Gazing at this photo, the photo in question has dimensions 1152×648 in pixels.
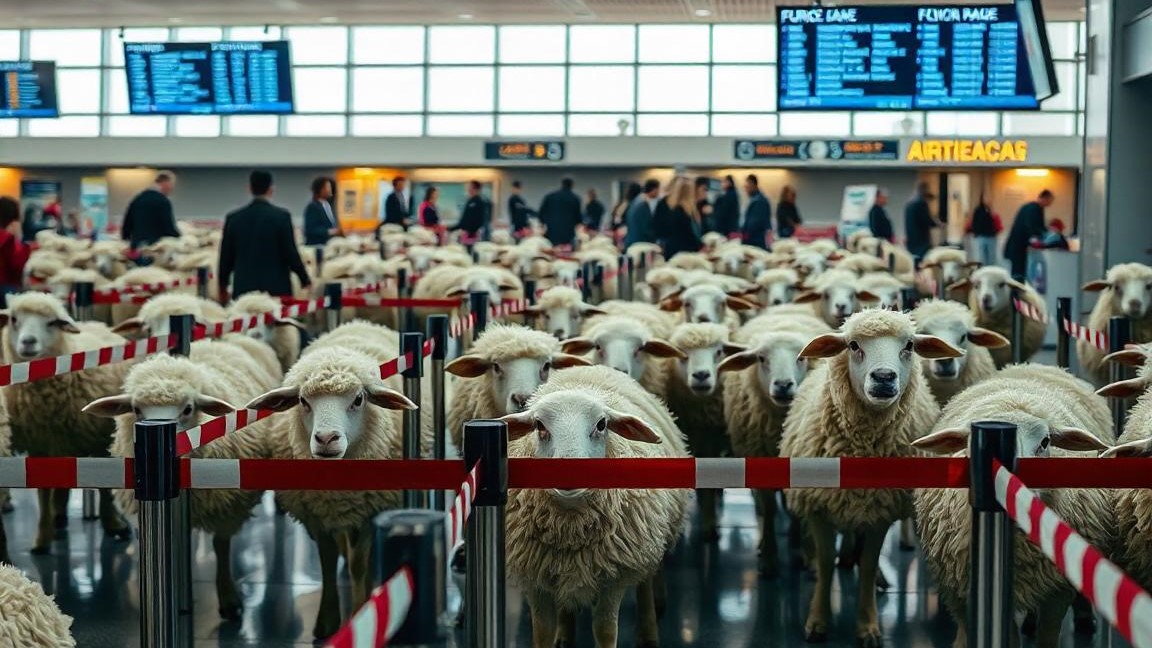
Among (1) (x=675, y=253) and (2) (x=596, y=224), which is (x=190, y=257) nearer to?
(1) (x=675, y=253)

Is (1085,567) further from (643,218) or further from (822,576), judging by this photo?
(643,218)

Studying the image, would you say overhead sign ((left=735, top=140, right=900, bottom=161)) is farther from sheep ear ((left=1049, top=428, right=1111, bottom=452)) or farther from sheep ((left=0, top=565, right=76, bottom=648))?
sheep ((left=0, top=565, right=76, bottom=648))

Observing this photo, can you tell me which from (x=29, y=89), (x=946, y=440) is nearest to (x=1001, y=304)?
(x=946, y=440)

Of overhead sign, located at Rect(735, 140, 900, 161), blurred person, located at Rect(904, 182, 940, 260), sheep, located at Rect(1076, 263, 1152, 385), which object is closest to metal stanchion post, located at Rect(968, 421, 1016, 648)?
sheep, located at Rect(1076, 263, 1152, 385)

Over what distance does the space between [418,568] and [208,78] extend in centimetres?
1726

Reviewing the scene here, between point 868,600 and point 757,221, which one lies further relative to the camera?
point 757,221

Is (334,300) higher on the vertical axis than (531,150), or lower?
lower

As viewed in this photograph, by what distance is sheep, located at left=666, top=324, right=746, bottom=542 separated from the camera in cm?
679

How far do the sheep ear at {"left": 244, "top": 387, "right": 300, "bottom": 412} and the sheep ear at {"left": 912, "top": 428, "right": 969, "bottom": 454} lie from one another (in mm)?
2263

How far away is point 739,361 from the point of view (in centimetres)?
613

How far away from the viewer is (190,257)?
14836 millimetres

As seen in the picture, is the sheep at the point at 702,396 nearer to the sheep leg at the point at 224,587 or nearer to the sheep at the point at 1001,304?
the sheep leg at the point at 224,587

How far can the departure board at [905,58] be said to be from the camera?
11859 millimetres

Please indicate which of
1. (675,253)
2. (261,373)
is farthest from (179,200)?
(261,373)
